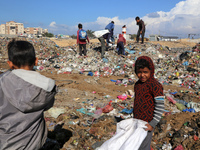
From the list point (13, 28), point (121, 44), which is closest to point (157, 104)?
point (121, 44)

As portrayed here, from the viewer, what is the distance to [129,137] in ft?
5.10

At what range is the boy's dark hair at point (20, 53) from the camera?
1330 mm

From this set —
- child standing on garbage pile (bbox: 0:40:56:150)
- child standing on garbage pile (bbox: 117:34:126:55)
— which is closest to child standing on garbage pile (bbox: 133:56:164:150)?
child standing on garbage pile (bbox: 0:40:56:150)

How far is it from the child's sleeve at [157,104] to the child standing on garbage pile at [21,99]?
1.03 metres

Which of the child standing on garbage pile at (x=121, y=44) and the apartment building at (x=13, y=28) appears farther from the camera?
the apartment building at (x=13, y=28)

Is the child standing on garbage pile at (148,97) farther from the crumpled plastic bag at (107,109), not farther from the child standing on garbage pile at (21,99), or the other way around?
the crumpled plastic bag at (107,109)

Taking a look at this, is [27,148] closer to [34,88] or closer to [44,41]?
[34,88]

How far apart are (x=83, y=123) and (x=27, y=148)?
223cm

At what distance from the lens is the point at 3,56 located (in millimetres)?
11578

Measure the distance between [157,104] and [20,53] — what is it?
1.40m

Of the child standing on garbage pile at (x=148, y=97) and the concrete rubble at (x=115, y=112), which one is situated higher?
the child standing on garbage pile at (x=148, y=97)

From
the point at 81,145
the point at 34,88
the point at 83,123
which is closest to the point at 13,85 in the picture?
the point at 34,88

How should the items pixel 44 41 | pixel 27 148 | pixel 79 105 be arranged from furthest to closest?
1. pixel 44 41
2. pixel 79 105
3. pixel 27 148

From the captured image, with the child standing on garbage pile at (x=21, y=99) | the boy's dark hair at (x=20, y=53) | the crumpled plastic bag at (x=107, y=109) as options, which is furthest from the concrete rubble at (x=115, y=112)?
the boy's dark hair at (x=20, y=53)
